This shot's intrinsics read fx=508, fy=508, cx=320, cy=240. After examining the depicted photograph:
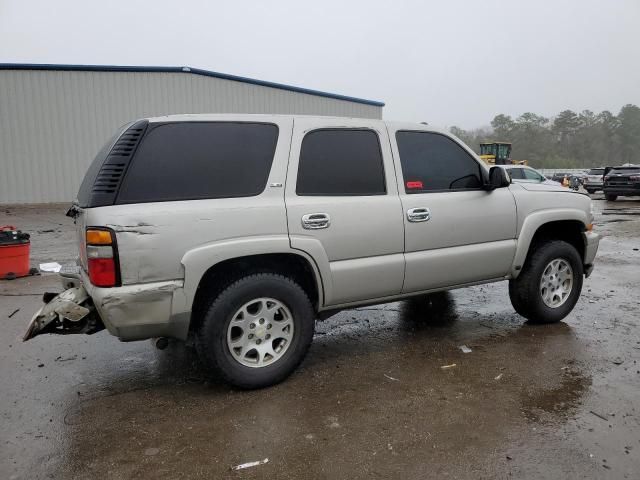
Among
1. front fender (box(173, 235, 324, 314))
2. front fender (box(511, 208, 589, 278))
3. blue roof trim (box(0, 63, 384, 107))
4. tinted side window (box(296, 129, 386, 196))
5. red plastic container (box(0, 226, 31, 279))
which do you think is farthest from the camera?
blue roof trim (box(0, 63, 384, 107))

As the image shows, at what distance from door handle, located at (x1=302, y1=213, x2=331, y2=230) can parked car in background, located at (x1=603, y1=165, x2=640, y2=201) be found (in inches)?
867

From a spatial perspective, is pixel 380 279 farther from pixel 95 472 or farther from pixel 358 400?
pixel 95 472

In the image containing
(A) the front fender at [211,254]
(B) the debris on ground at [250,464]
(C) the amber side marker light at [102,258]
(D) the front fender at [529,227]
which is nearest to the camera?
(B) the debris on ground at [250,464]

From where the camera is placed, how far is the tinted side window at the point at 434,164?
168 inches

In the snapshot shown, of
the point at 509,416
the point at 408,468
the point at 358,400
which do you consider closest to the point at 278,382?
the point at 358,400

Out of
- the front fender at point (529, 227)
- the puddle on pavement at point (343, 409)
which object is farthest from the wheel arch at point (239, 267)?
the front fender at point (529, 227)

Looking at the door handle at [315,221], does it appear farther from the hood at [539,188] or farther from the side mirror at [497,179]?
the hood at [539,188]

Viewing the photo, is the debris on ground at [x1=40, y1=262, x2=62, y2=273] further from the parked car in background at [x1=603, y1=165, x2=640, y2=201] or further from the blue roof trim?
the parked car in background at [x1=603, y1=165, x2=640, y2=201]

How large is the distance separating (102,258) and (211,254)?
66cm

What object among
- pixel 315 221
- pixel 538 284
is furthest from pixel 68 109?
pixel 538 284

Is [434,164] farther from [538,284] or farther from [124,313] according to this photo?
[124,313]

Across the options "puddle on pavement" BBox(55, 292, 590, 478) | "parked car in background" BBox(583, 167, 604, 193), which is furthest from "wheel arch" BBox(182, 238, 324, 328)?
"parked car in background" BBox(583, 167, 604, 193)

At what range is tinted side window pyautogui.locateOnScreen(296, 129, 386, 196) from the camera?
3842mm

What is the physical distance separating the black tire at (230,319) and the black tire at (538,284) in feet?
7.56
